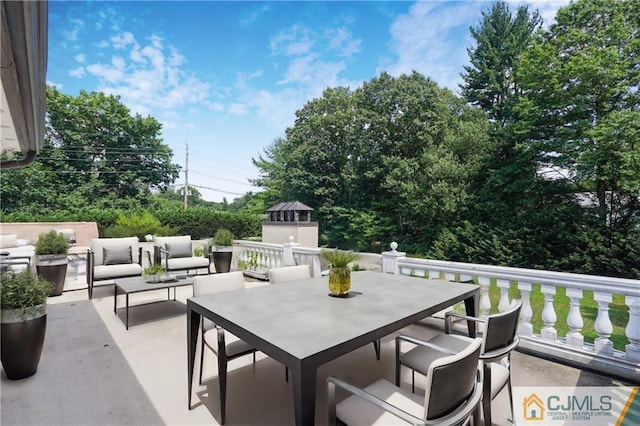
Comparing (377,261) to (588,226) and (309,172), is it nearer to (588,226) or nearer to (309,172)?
(588,226)

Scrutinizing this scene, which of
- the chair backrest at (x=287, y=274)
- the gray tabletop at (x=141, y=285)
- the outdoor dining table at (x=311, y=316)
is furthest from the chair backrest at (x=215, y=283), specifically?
the gray tabletop at (x=141, y=285)

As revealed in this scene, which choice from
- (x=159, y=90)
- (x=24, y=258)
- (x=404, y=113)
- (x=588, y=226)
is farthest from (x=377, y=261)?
(x=404, y=113)

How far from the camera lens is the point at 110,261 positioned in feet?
16.6

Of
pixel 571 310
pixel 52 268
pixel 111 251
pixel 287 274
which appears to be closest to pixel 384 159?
pixel 111 251

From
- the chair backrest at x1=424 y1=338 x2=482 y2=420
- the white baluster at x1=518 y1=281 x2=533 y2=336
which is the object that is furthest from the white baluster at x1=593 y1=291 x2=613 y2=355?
the chair backrest at x1=424 y1=338 x2=482 y2=420

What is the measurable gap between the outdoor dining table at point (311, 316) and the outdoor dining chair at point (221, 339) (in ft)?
0.58

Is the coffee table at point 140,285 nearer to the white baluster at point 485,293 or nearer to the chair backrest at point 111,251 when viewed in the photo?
the chair backrest at point 111,251

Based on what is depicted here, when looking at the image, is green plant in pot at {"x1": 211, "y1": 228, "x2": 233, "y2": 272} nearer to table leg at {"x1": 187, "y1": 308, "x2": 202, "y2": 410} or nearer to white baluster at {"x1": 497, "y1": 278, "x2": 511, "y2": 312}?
table leg at {"x1": 187, "y1": 308, "x2": 202, "y2": 410}

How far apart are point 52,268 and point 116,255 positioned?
0.92 metres

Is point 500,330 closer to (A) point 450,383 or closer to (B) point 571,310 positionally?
(A) point 450,383

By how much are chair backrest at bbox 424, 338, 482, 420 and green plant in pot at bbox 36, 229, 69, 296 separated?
19.5 ft

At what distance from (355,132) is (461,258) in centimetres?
929

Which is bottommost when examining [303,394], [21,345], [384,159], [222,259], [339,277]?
[21,345]

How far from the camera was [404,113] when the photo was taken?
16.2 meters
